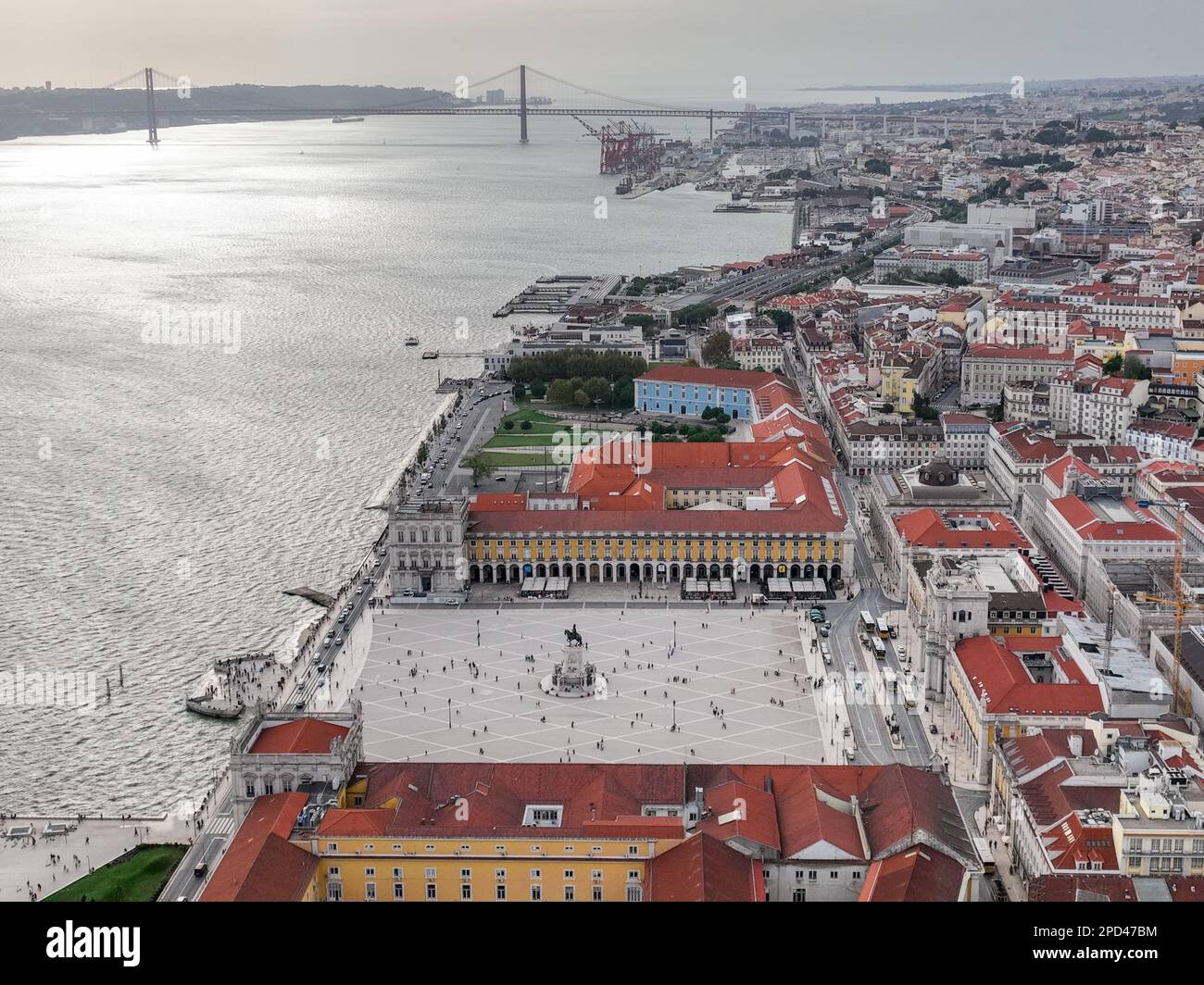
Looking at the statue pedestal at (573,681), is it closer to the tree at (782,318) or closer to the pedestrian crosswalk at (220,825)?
the pedestrian crosswalk at (220,825)

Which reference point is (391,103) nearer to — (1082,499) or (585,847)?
(1082,499)

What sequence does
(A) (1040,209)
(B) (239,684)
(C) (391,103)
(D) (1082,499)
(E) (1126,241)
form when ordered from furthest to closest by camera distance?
1. (C) (391,103)
2. (A) (1040,209)
3. (E) (1126,241)
4. (D) (1082,499)
5. (B) (239,684)

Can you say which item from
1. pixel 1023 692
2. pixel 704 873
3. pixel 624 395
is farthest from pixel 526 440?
pixel 704 873

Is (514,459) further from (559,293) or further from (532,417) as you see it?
(559,293)

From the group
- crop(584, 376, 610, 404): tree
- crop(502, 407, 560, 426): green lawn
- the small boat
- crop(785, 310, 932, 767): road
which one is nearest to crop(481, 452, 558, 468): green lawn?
crop(502, 407, 560, 426): green lawn
